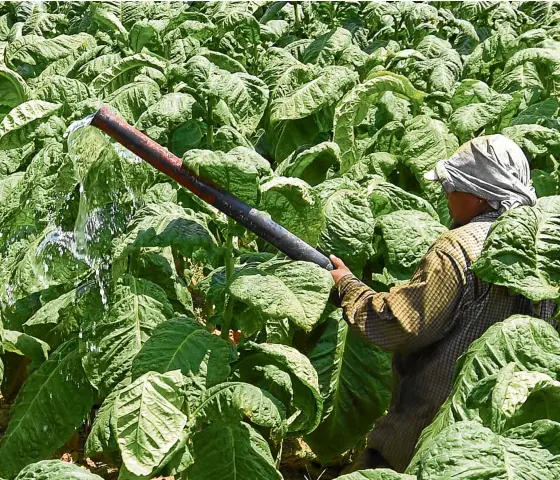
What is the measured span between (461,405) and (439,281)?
1.75ft

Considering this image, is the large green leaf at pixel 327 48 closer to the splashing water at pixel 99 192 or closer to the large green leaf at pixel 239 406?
the splashing water at pixel 99 192

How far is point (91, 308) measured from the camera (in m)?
3.39

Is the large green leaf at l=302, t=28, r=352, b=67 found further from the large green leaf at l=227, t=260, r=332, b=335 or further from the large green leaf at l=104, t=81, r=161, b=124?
the large green leaf at l=227, t=260, r=332, b=335

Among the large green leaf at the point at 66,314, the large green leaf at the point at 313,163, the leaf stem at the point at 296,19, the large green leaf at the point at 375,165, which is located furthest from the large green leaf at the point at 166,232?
the leaf stem at the point at 296,19

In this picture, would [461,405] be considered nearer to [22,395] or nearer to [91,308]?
[91,308]

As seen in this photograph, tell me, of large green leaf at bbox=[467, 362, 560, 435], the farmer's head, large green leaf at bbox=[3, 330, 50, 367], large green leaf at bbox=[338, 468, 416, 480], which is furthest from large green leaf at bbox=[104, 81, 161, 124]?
large green leaf at bbox=[338, 468, 416, 480]

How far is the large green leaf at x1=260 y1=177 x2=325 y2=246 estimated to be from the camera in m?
3.13

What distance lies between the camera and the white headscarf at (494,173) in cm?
291

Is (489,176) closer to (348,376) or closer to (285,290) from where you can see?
(285,290)

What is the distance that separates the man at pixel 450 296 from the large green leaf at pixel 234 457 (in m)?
0.43

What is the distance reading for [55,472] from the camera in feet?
7.27

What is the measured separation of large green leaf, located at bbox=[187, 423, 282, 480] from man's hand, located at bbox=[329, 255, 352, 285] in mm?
509

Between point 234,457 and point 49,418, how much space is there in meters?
0.85

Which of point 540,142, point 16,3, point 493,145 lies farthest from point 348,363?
point 16,3
